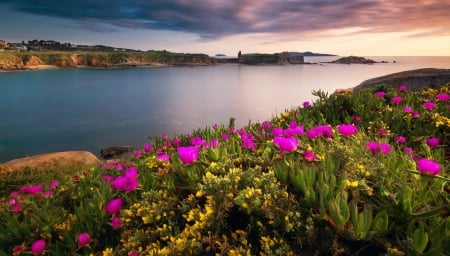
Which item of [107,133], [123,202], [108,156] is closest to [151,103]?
[107,133]

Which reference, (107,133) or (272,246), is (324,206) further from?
(107,133)

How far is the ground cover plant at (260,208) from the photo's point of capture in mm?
2045

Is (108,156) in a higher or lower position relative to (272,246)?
lower

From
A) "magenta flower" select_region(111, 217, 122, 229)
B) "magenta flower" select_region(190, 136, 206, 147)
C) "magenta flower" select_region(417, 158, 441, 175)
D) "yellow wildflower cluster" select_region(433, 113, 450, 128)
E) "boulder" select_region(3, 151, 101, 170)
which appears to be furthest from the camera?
"boulder" select_region(3, 151, 101, 170)

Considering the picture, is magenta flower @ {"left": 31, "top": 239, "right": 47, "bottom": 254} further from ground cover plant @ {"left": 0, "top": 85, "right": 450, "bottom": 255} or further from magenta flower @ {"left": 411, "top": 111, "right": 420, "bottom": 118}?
magenta flower @ {"left": 411, "top": 111, "right": 420, "bottom": 118}

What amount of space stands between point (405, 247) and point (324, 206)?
0.51 metres

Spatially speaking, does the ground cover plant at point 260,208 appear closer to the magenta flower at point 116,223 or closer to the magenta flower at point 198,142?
the magenta flower at point 116,223

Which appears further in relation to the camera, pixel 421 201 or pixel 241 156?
pixel 241 156

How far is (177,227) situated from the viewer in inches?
98.0

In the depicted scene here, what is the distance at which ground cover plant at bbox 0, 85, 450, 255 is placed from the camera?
2045 millimetres

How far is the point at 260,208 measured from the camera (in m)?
2.27

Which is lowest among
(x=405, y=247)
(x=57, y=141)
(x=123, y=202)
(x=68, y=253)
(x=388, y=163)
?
(x=57, y=141)

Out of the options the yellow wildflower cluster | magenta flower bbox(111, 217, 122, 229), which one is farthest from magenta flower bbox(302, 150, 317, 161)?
the yellow wildflower cluster

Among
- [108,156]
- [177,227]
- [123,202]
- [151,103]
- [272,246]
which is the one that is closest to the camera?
[272,246]
